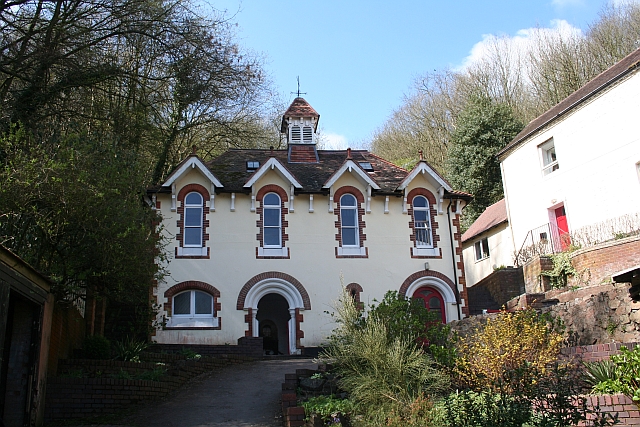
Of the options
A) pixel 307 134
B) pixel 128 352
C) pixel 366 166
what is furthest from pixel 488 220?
pixel 128 352

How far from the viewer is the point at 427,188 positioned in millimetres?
25328

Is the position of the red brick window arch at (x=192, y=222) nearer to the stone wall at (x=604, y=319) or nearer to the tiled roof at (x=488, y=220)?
the stone wall at (x=604, y=319)

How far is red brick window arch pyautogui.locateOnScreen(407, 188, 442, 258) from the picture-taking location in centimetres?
2458

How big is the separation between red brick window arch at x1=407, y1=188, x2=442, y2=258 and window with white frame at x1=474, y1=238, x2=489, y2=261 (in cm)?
1085

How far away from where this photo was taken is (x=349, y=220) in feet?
80.9

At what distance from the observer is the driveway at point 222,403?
504 inches

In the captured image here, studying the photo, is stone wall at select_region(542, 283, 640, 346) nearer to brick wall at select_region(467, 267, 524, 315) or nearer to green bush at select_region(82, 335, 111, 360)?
brick wall at select_region(467, 267, 524, 315)

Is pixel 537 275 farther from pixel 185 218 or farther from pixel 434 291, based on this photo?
pixel 185 218

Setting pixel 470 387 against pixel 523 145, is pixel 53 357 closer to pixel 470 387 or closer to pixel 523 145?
pixel 470 387

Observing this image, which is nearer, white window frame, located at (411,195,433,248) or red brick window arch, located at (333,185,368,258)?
red brick window arch, located at (333,185,368,258)

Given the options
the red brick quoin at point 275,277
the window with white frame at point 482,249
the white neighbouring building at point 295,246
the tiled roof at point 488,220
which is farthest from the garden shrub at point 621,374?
the window with white frame at point 482,249

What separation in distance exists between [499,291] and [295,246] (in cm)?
890

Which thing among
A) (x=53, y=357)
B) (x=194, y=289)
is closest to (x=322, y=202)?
(x=194, y=289)

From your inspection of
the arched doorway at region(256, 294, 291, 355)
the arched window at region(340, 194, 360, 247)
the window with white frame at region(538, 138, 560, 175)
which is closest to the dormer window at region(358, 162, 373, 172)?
the arched window at region(340, 194, 360, 247)
